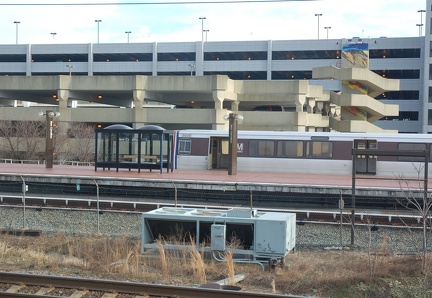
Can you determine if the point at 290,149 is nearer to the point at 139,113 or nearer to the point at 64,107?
the point at 139,113

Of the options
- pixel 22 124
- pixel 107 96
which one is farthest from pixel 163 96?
pixel 22 124

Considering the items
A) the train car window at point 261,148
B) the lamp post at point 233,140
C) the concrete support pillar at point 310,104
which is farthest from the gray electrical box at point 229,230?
the concrete support pillar at point 310,104

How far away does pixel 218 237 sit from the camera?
14.3 metres

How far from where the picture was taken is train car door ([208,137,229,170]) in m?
31.0

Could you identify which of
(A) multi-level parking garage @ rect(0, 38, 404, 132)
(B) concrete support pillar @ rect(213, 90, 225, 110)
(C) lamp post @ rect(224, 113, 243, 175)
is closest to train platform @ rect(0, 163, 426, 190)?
(C) lamp post @ rect(224, 113, 243, 175)

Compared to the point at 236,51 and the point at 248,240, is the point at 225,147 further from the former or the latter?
the point at 236,51

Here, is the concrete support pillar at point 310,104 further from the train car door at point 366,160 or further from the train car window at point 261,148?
the train car door at point 366,160

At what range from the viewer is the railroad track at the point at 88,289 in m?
9.95

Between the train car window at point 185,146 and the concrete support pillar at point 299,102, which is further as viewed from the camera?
the concrete support pillar at point 299,102

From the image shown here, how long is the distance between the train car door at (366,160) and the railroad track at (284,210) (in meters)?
6.55

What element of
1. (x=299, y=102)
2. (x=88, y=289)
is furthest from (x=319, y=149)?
(x=88, y=289)

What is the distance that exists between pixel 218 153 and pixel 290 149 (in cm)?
413

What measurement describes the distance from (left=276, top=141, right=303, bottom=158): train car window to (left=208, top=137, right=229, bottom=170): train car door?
2.96m

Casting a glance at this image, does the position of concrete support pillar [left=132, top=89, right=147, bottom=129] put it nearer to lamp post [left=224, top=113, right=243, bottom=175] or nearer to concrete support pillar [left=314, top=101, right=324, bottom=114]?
concrete support pillar [left=314, top=101, right=324, bottom=114]
